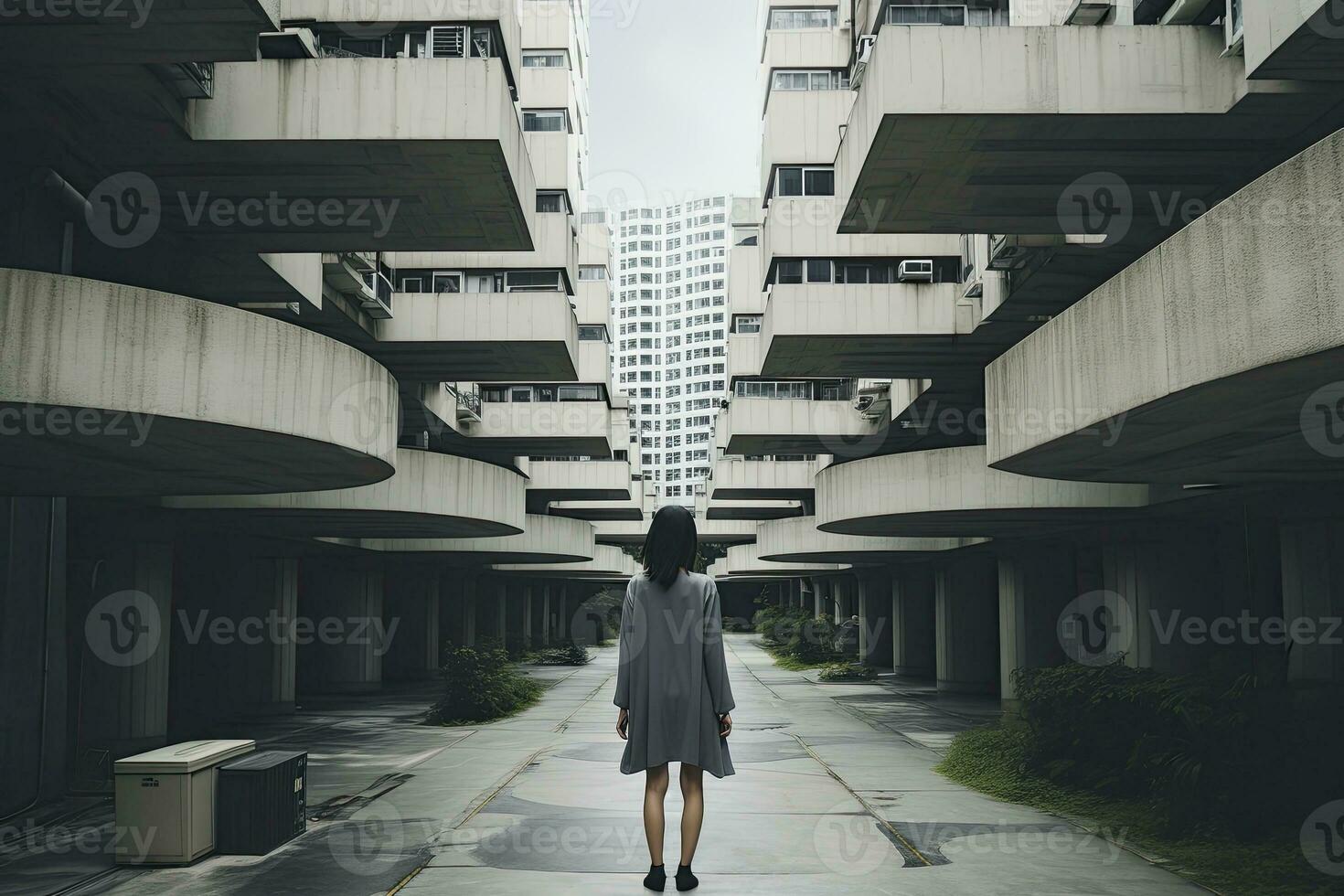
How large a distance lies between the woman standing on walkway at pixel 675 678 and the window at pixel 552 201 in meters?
23.1

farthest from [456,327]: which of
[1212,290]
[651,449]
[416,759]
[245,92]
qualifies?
[651,449]

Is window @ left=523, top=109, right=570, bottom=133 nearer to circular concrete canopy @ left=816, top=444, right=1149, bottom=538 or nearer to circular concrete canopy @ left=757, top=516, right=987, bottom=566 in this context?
circular concrete canopy @ left=757, top=516, right=987, bottom=566

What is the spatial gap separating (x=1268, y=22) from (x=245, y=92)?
10316 millimetres

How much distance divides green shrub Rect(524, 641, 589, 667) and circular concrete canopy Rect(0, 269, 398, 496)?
38.2 m

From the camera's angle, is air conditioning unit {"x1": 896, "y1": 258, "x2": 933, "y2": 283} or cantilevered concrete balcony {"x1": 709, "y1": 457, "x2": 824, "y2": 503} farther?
cantilevered concrete balcony {"x1": 709, "y1": 457, "x2": 824, "y2": 503}

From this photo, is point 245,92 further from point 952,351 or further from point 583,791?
point 952,351

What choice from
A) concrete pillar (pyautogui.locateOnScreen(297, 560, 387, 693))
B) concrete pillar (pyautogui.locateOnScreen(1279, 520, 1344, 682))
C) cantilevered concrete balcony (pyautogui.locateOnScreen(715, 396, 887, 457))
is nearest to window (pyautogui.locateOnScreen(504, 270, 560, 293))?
cantilevered concrete balcony (pyautogui.locateOnScreen(715, 396, 887, 457))

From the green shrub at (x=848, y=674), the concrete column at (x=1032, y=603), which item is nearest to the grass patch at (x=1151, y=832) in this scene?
the concrete column at (x=1032, y=603)

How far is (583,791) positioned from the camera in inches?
533

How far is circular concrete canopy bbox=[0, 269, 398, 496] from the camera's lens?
367 inches

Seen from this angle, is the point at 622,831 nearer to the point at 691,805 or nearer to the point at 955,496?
the point at 691,805

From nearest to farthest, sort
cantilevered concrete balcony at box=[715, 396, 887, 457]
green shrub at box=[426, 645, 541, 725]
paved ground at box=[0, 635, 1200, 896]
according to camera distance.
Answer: paved ground at box=[0, 635, 1200, 896], green shrub at box=[426, 645, 541, 725], cantilevered concrete balcony at box=[715, 396, 887, 457]

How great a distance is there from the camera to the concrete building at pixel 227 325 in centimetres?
1017

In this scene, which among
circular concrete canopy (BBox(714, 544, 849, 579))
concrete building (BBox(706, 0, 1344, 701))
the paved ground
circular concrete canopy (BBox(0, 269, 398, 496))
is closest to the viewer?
concrete building (BBox(706, 0, 1344, 701))
